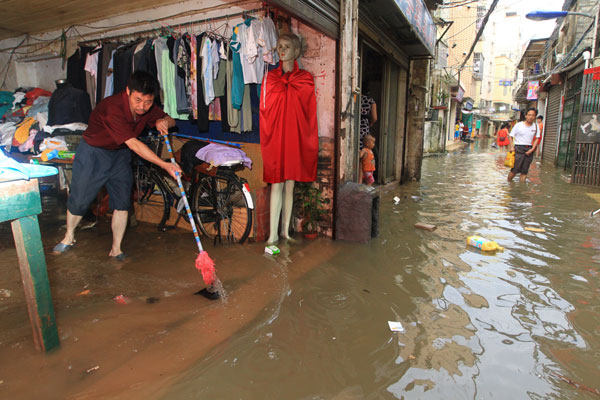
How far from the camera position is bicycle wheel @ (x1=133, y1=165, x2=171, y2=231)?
5.21 m

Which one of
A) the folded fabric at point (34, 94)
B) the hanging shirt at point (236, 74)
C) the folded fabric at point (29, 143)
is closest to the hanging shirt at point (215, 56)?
the hanging shirt at point (236, 74)

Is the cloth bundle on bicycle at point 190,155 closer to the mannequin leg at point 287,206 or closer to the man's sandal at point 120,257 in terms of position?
the mannequin leg at point 287,206

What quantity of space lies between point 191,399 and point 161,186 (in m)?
3.60

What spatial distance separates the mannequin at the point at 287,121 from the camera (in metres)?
4.53

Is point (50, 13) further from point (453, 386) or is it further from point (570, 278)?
point (570, 278)

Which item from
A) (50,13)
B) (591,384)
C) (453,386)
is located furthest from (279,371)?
(50,13)

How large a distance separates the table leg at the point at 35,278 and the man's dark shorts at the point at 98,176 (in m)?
1.97

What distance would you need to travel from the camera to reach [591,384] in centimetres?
218

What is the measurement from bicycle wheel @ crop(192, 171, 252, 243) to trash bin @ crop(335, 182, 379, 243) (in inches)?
49.5

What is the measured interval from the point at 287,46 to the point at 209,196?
85.2 inches

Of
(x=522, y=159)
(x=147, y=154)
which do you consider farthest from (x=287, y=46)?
(x=522, y=159)

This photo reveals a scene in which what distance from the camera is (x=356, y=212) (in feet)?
15.9

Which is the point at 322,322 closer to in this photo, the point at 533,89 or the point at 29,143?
the point at 29,143

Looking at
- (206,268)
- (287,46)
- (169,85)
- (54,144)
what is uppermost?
(287,46)
